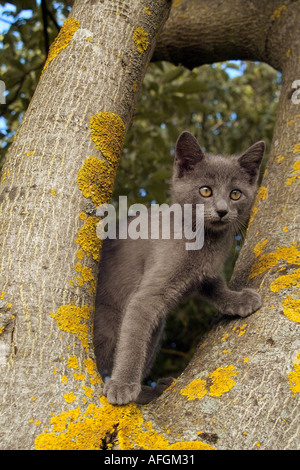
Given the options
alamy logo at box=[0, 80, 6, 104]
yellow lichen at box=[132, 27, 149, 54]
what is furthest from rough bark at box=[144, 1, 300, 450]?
alamy logo at box=[0, 80, 6, 104]

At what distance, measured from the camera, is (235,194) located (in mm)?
2506

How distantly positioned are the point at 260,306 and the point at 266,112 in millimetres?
3379

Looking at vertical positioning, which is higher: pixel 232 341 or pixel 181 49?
pixel 181 49

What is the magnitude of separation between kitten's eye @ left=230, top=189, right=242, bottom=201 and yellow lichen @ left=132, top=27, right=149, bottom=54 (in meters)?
0.84

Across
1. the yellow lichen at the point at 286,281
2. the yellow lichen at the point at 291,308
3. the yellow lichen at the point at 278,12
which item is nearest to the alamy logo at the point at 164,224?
the yellow lichen at the point at 286,281

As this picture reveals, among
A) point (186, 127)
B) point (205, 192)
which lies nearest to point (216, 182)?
point (205, 192)

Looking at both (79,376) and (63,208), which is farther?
(63,208)

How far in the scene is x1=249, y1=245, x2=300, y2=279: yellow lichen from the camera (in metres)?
1.88

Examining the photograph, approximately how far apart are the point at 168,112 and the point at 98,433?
2676mm

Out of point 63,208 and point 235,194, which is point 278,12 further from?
point 63,208

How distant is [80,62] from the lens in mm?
1921

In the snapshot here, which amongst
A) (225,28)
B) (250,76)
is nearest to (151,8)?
(225,28)
